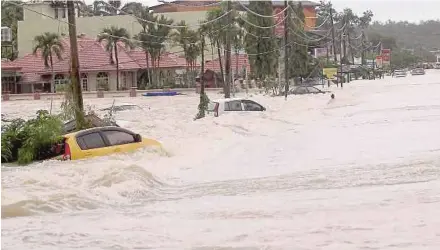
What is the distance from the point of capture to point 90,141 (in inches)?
639

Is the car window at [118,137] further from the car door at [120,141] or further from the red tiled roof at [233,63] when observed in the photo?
the red tiled roof at [233,63]

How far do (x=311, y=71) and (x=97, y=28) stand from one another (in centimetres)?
2826

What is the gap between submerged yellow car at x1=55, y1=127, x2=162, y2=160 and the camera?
15812 millimetres

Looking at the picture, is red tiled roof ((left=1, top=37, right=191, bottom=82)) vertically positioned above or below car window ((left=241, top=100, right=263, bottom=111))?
above

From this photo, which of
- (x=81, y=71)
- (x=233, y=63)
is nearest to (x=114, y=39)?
(x=81, y=71)

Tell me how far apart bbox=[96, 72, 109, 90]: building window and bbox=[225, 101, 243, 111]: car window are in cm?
4333

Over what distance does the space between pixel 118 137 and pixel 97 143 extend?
97cm

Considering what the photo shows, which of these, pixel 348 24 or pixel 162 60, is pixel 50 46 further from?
pixel 348 24

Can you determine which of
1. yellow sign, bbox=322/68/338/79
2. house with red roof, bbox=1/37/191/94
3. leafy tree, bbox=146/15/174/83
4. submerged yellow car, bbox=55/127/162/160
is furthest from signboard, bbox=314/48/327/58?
submerged yellow car, bbox=55/127/162/160

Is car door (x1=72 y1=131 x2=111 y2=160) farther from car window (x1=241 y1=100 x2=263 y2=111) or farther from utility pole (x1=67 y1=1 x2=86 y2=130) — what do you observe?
car window (x1=241 y1=100 x2=263 y2=111)

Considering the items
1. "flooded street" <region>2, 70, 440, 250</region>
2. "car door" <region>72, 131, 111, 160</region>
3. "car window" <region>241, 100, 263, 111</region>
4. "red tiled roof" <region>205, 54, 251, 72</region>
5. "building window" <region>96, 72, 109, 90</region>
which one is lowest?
"flooded street" <region>2, 70, 440, 250</region>

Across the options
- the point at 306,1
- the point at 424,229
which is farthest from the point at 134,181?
the point at 306,1

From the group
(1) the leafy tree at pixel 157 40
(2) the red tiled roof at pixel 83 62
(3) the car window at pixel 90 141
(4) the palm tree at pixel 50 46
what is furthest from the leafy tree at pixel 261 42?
(3) the car window at pixel 90 141

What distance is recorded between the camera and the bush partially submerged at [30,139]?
57.6 ft
